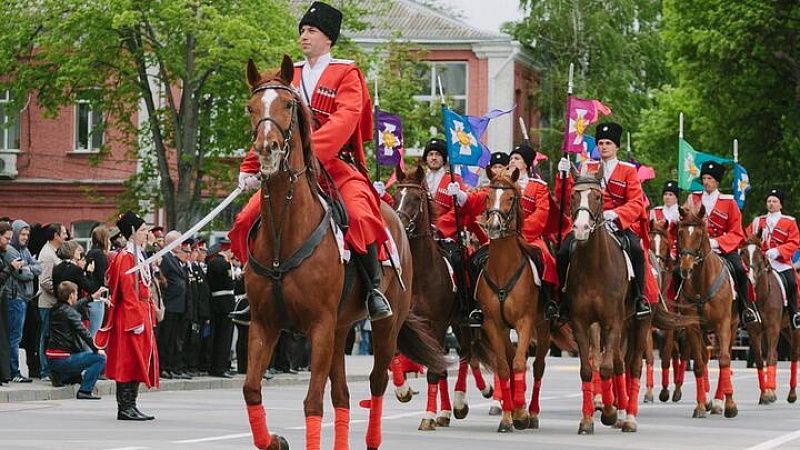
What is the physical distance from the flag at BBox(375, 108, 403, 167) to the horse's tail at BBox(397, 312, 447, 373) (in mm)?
7798

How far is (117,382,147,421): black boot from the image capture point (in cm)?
1975

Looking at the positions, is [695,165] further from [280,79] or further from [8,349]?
[280,79]

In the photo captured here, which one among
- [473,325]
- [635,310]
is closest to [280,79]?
[473,325]

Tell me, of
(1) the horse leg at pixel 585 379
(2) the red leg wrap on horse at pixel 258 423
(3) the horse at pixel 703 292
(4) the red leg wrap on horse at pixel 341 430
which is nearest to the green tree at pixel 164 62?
(3) the horse at pixel 703 292

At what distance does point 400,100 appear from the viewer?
56.1 metres

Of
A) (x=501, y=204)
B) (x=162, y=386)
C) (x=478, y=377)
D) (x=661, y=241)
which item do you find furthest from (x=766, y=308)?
(x=501, y=204)

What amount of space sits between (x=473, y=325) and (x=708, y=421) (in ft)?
12.2

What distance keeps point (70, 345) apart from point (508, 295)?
21.1 feet

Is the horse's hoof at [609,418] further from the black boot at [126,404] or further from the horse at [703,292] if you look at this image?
the black boot at [126,404]

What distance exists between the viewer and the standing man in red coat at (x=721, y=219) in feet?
81.4

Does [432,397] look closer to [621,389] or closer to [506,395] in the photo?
[506,395]

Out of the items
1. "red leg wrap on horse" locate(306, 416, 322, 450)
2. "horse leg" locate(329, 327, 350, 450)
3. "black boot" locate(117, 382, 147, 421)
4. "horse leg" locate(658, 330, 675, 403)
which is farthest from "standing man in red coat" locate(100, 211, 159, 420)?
"horse leg" locate(658, 330, 675, 403)

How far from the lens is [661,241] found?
25.5m

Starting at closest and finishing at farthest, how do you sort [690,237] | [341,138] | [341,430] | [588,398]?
1. [341,430]
2. [341,138]
3. [588,398]
4. [690,237]
